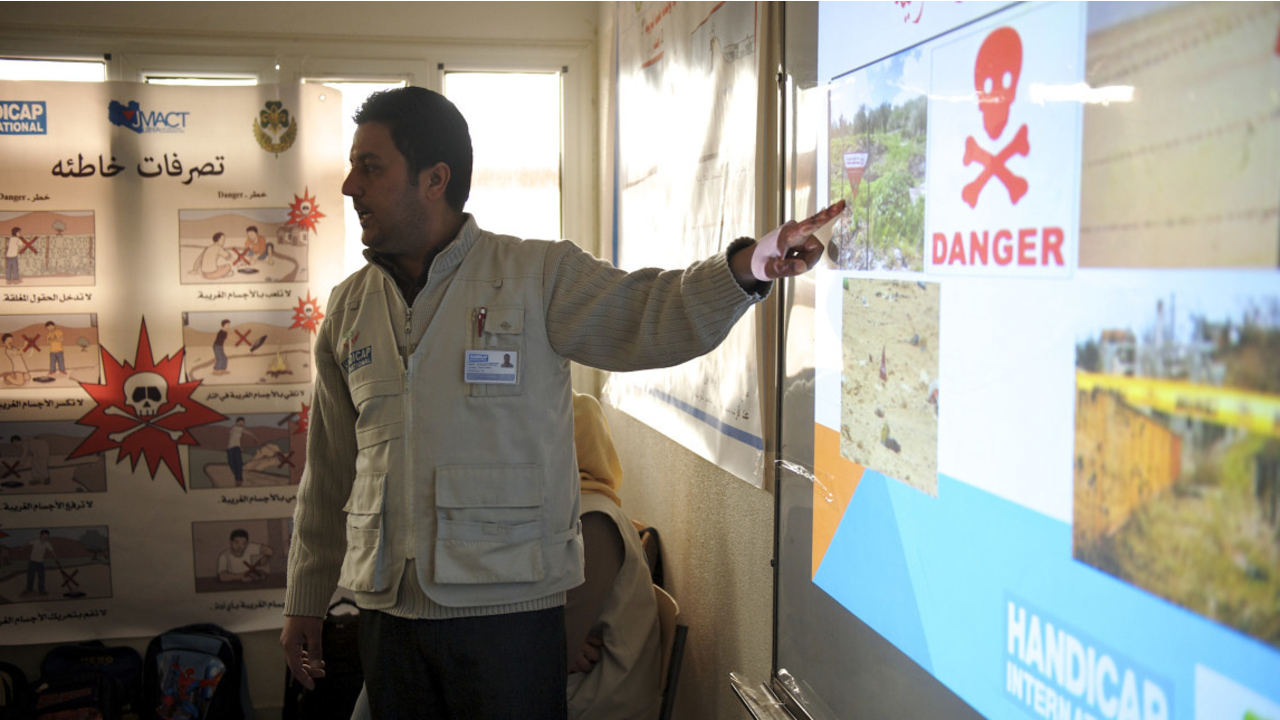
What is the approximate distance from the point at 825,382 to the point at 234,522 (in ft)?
9.21

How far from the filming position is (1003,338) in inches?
30.8

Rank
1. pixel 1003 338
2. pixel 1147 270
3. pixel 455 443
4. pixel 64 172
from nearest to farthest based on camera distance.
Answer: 1. pixel 1147 270
2. pixel 1003 338
3. pixel 455 443
4. pixel 64 172

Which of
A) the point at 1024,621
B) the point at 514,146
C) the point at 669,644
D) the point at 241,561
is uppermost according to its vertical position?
the point at 514,146

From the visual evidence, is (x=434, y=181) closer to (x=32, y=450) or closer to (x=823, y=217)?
(x=823, y=217)

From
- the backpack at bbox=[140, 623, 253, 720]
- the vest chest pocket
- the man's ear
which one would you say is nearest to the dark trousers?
the vest chest pocket

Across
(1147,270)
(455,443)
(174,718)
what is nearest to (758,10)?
(455,443)

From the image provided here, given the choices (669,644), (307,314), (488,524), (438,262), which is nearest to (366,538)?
(488,524)

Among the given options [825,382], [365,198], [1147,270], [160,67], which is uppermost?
[160,67]

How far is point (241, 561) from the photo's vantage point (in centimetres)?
333

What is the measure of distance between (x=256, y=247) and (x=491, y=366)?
7.38ft

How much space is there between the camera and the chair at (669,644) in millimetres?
2010

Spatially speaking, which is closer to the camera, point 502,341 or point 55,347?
point 502,341

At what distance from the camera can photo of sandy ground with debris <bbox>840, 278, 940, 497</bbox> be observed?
0.92 m

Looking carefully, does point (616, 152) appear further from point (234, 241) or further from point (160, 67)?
point (160, 67)
